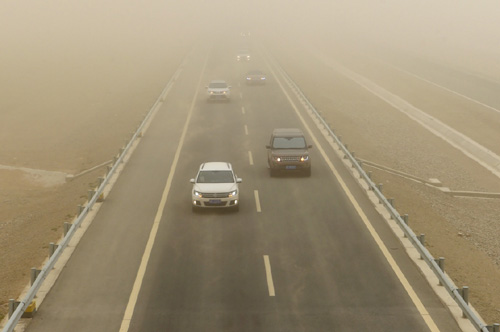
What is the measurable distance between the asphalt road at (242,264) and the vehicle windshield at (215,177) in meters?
1.14

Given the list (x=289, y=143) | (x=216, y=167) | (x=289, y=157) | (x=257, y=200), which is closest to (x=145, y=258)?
(x=216, y=167)

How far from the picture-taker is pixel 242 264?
1800cm

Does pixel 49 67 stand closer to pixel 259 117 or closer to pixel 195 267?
pixel 259 117

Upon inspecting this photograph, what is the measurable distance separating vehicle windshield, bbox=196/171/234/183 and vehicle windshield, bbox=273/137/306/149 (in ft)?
17.2

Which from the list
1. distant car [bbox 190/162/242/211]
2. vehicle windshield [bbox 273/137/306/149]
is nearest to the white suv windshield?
vehicle windshield [bbox 273/137/306/149]

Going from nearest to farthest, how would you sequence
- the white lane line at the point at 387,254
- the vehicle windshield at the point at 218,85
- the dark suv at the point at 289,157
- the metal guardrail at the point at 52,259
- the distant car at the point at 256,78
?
the metal guardrail at the point at 52,259 < the white lane line at the point at 387,254 < the dark suv at the point at 289,157 < the vehicle windshield at the point at 218,85 < the distant car at the point at 256,78

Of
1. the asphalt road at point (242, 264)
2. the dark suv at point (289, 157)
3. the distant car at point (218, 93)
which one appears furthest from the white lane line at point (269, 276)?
the distant car at point (218, 93)

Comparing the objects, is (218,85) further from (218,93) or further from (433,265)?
(433,265)

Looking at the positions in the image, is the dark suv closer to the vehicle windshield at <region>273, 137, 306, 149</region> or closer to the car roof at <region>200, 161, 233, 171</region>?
the vehicle windshield at <region>273, 137, 306, 149</region>

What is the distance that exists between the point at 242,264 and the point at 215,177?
20.4ft

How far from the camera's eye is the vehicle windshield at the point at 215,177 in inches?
925

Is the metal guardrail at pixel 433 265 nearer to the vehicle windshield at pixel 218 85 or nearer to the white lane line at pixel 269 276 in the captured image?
the white lane line at pixel 269 276

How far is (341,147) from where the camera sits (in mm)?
31703

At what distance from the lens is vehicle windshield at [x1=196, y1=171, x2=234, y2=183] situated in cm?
2350
